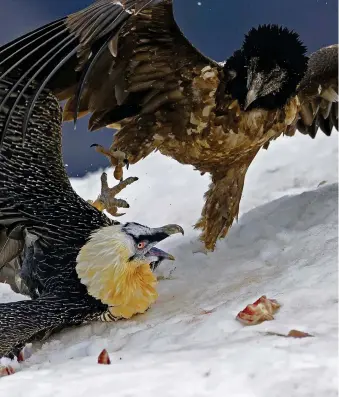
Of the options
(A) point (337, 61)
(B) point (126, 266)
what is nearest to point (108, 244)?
(B) point (126, 266)

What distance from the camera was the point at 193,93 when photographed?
4.44m

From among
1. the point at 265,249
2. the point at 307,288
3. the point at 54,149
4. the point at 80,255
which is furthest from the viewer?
the point at 265,249

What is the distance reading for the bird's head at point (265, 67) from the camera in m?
4.10

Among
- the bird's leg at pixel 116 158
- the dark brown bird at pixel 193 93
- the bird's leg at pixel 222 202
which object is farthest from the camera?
the bird's leg at pixel 222 202

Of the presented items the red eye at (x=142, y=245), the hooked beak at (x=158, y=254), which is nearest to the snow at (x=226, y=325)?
the hooked beak at (x=158, y=254)

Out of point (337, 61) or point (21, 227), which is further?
point (337, 61)

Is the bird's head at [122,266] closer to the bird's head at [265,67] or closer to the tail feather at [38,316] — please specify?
the tail feather at [38,316]

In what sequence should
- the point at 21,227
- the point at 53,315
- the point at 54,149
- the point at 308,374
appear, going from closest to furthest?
the point at 308,374 < the point at 53,315 < the point at 21,227 < the point at 54,149

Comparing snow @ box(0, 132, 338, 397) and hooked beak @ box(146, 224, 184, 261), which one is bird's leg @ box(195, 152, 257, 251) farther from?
hooked beak @ box(146, 224, 184, 261)

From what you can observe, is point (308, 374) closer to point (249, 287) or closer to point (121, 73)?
point (249, 287)

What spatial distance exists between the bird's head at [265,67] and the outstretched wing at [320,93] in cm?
80

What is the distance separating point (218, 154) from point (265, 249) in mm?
740

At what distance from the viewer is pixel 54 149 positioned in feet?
14.1

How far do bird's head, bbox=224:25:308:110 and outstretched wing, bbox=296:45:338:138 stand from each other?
803 mm
